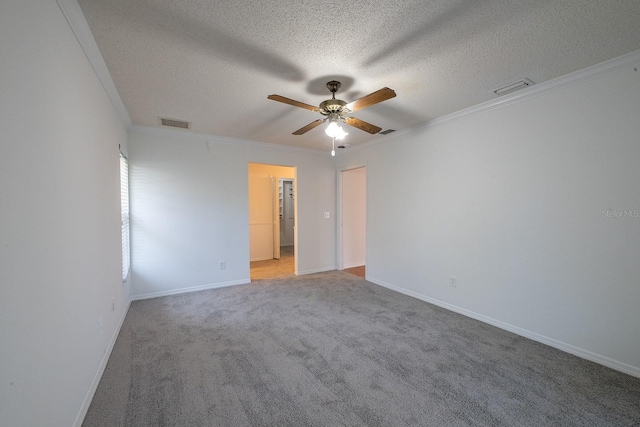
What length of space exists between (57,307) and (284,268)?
452cm

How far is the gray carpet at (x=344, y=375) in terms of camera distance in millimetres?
1736

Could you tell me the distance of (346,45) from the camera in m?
1.96

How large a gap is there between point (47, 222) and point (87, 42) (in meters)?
1.35

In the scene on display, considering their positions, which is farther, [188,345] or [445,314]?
[445,314]

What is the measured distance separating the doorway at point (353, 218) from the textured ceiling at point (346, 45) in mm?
2769

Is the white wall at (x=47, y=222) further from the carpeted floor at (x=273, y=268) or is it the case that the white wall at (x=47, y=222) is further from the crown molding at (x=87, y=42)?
the carpeted floor at (x=273, y=268)

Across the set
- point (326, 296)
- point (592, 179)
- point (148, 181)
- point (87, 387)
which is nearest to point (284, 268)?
point (326, 296)

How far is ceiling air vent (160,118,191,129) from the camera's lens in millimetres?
3577

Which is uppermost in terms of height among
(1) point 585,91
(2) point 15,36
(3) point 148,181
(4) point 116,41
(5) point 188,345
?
(4) point 116,41

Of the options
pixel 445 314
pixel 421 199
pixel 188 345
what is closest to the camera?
pixel 188 345

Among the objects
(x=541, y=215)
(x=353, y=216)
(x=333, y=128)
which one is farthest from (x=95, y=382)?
(x=353, y=216)

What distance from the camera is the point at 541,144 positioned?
8.62ft

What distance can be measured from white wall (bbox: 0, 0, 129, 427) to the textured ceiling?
0.47 metres

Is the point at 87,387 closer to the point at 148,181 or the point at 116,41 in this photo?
the point at 116,41
